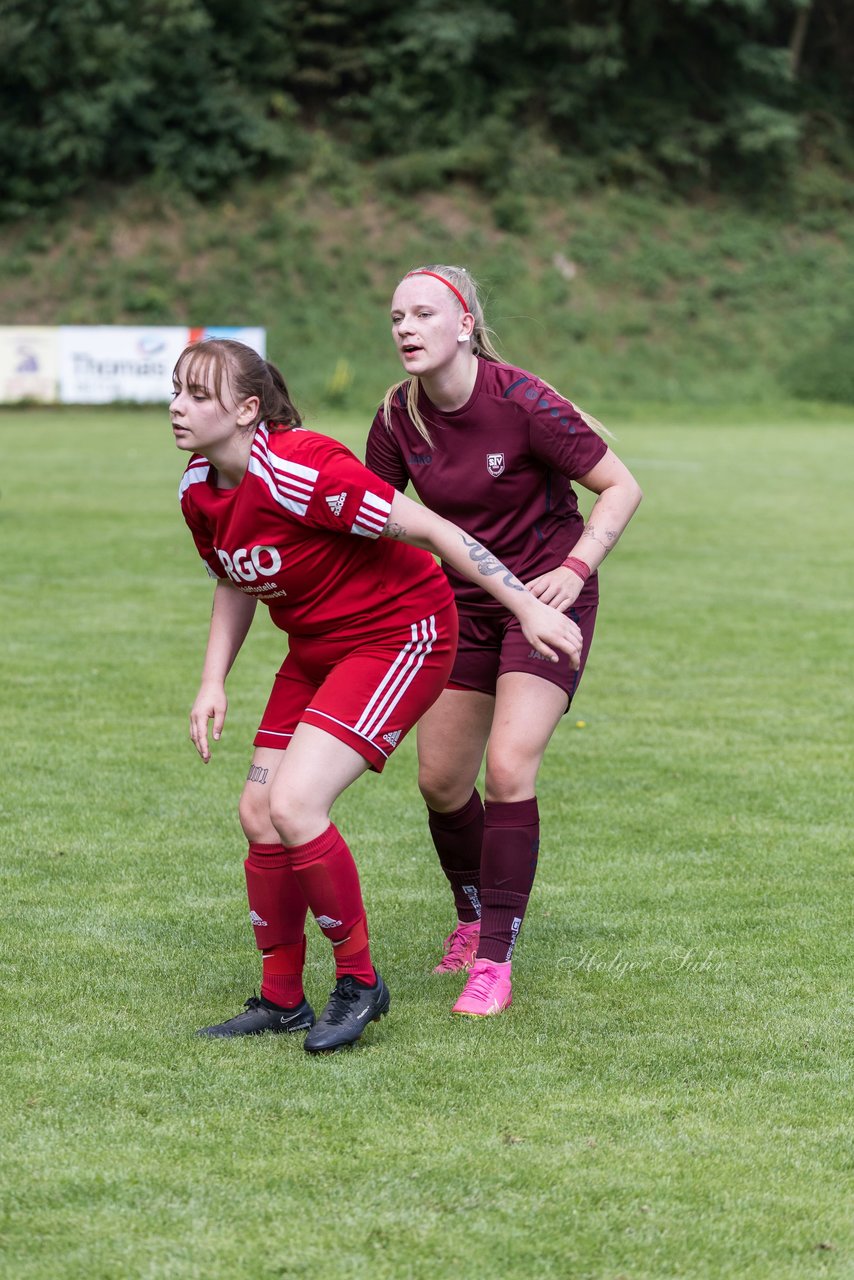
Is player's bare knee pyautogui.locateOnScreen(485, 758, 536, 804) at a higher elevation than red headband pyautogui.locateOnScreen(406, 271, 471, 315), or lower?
lower

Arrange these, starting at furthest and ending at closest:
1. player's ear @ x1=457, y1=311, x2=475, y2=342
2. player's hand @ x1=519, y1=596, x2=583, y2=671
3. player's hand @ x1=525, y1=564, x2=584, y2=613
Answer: player's ear @ x1=457, y1=311, x2=475, y2=342, player's hand @ x1=525, y1=564, x2=584, y2=613, player's hand @ x1=519, y1=596, x2=583, y2=671

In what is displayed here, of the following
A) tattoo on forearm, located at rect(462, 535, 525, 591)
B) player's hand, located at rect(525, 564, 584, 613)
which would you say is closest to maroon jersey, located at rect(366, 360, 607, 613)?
player's hand, located at rect(525, 564, 584, 613)

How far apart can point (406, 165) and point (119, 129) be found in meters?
7.66

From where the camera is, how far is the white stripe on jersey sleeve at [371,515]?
4.03 metres

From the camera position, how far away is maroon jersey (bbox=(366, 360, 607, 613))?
4648mm

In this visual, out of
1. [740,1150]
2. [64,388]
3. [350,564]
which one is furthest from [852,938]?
[64,388]

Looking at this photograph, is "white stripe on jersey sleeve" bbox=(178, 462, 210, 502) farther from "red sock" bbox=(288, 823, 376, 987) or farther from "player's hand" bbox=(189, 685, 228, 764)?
"red sock" bbox=(288, 823, 376, 987)

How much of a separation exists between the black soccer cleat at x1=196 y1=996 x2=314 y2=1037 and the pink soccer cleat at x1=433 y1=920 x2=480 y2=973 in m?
0.63

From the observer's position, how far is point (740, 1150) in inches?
139

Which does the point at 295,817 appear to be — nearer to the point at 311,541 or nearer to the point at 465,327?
the point at 311,541

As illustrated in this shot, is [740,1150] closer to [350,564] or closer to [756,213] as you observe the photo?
[350,564]

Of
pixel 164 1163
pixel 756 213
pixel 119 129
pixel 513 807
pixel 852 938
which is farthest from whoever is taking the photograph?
pixel 756 213

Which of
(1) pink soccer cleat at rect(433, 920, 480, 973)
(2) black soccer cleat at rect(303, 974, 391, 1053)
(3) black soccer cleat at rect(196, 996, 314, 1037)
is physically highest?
(2) black soccer cleat at rect(303, 974, 391, 1053)

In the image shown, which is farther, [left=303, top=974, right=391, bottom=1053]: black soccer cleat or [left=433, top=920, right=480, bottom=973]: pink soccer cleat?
[left=433, top=920, right=480, bottom=973]: pink soccer cleat
